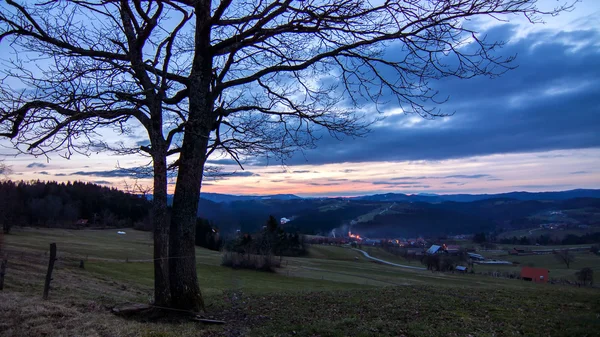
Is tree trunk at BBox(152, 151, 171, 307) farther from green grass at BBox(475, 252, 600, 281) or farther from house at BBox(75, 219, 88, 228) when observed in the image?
house at BBox(75, 219, 88, 228)

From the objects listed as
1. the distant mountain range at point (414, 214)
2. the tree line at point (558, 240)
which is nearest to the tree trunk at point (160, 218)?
the distant mountain range at point (414, 214)

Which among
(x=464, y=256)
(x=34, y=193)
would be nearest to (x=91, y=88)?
(x=464, y=256)

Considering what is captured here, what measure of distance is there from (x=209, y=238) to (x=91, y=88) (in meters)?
68.7

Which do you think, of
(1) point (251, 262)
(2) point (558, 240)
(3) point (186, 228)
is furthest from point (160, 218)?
(2) point (558, 240)

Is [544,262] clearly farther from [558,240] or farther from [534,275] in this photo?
[558,240]

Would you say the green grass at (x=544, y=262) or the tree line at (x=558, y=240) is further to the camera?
the tree line at (x=558, y=240)

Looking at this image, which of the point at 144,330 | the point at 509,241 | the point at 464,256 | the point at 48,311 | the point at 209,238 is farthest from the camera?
the point at 509,241

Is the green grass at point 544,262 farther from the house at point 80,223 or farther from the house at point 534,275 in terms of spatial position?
the house at point 80,223

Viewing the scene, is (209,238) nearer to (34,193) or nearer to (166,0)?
(34,193)

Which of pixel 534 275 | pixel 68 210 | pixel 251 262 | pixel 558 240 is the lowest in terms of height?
pixel 558 240

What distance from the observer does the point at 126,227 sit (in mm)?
81812

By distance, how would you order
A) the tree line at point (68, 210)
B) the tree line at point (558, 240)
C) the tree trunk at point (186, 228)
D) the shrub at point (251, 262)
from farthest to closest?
the tree line at point (558, 240)
the tree line at point (68, 210)
the shrub at point (251, 262)
the tree trunk at point (186, 228)

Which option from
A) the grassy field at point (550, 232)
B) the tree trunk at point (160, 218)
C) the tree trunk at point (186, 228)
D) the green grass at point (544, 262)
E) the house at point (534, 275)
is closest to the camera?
the tree trunk at point (186, 228)

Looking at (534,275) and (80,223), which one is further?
(80,223)
